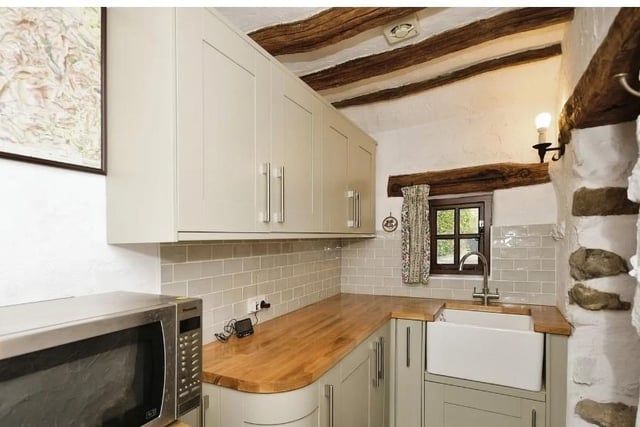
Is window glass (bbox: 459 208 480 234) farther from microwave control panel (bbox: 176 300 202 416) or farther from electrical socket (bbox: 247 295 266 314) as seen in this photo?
microwave control panel (bbox: 176 300 202 416)

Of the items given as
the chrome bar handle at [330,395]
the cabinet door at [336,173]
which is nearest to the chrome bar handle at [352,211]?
the cabinet door at [336,173]

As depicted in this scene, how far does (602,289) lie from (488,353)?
0.67 meters

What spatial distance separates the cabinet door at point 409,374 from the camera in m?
2.10

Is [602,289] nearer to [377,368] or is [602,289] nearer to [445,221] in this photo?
[377,368]

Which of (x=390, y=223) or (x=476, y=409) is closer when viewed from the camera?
(x=476, y=409)

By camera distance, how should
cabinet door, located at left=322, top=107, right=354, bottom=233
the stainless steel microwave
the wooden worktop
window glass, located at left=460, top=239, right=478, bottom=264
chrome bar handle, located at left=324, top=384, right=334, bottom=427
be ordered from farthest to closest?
window glass, located at left=460, top=239, right=478, bottom=264
cabinet door, located at left=322, top=107, right=354, bottom=233
chrome bar handle, located at left=324, top=384, right=334, bottom=427
the wooden worktop
the stainless steel microwave

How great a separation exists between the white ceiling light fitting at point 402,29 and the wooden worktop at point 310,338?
1543 millimetres

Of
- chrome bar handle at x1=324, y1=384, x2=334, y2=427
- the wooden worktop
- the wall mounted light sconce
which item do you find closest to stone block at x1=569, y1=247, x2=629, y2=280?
the wooden worktop

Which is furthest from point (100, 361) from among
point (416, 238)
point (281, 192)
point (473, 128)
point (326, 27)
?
point (473, 128)

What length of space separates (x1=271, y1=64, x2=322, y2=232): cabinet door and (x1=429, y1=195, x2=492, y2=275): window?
1.19m

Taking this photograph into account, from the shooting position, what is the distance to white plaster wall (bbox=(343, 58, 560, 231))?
2.36 metres

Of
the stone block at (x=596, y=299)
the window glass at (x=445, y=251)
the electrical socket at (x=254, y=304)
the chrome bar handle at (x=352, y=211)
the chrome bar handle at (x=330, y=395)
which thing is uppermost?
the chrome bar handle at (x=352, y=211)

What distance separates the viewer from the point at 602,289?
1.55m

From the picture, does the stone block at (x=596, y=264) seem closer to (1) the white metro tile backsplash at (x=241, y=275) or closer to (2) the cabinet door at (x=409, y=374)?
(2) the cabinet door at (x=409, y=374)
